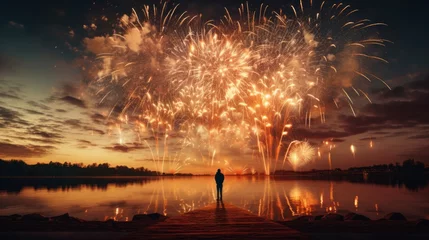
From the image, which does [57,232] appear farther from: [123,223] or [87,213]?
[87,213]

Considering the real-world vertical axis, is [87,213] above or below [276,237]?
below

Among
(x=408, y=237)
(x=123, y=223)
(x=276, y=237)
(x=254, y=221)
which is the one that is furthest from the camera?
(x=123, y=223)

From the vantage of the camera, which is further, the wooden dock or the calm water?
the calm water

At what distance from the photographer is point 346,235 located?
549 inches

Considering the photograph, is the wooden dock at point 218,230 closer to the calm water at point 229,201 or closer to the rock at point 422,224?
the rock at point 422,224

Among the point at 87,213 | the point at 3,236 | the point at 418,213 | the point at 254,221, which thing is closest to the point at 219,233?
the point at 254,221

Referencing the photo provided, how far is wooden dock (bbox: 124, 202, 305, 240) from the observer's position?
38.8 ft

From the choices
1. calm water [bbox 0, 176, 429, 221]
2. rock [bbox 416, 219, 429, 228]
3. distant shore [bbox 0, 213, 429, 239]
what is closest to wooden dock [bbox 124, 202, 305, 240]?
distant shore [bbox 0, 213, 429, 239]

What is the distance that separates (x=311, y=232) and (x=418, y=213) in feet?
103

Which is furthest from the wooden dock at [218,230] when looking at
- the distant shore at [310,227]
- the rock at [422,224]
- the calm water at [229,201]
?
the calm water at [229,201]

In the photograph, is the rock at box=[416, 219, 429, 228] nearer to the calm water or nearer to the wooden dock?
the wooden dock

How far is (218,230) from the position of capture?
13188 mm

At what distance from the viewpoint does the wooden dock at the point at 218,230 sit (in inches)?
466

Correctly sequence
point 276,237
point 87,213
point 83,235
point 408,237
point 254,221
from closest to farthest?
point 276,237, point 408,237, point 83,235, point 254,221, point 87,213
